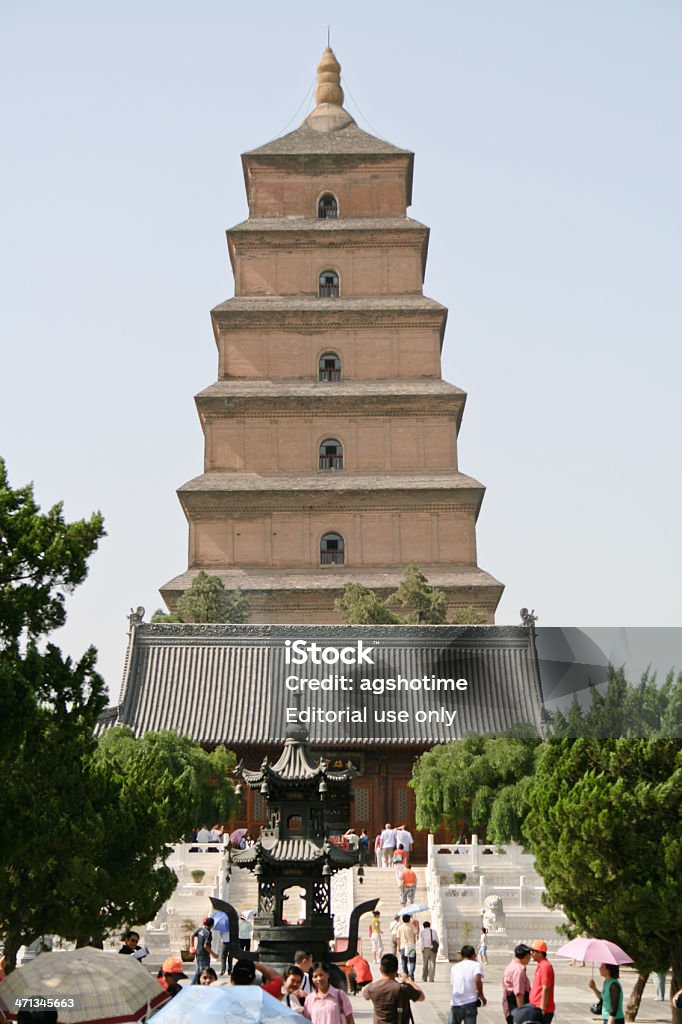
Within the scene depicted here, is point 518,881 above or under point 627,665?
under

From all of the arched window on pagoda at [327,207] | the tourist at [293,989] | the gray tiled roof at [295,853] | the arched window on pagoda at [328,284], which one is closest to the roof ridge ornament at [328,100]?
the arched window on pagoda at [327,207]

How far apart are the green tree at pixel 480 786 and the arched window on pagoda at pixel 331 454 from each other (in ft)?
46.6

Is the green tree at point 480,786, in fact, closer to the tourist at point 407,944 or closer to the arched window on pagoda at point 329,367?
the tourist at point 407,944

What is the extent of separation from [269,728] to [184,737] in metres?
4.69

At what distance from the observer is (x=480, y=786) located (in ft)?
96.3

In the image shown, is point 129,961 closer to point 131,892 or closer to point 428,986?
point 131,892

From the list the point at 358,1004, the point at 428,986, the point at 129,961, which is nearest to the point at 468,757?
the point at 428,986

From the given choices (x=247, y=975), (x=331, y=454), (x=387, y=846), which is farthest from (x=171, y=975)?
(x=331, y=454)

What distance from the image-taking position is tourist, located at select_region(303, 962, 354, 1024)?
9.66 m

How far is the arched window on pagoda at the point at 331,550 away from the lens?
42656 millimetres

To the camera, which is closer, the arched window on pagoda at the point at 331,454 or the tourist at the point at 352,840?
the tourist at the point at 352,840

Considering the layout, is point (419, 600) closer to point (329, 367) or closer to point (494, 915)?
point (329, 367)

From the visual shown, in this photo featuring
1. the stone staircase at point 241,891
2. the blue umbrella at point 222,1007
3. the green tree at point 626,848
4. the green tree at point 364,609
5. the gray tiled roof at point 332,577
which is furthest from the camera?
the gray tiled roof at point 332,577

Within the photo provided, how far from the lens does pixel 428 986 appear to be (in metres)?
20.6
